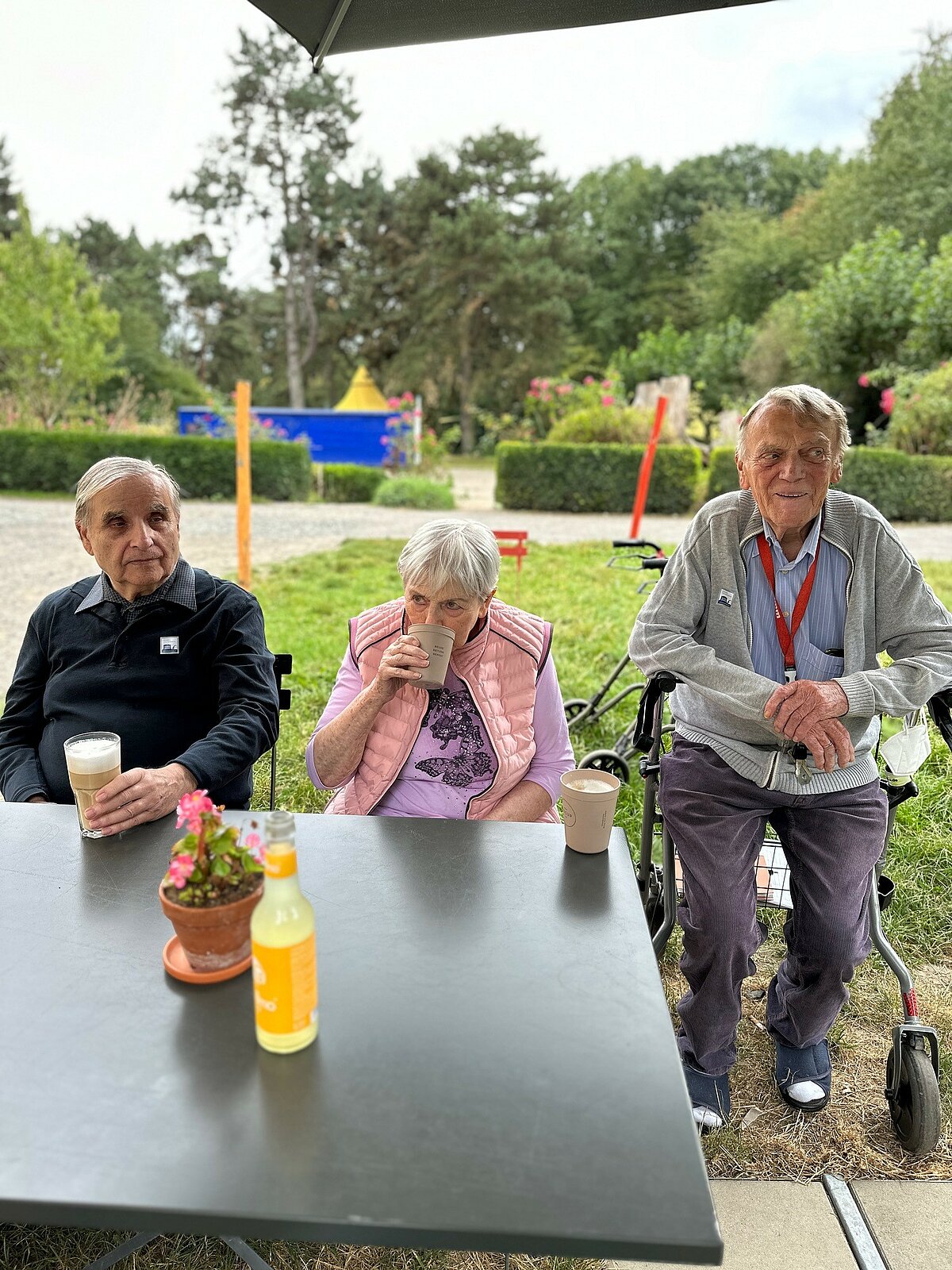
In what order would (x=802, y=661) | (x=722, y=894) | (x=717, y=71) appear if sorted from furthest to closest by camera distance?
(x=717, y=71) < (x=802, y=661) < (x=722, y=894)

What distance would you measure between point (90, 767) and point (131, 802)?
110 millimetres

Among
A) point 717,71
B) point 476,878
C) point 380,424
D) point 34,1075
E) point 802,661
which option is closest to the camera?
point 34,1075

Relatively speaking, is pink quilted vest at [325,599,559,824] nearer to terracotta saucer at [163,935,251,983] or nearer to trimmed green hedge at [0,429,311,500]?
terracotta saucer at [163,935,251,983]

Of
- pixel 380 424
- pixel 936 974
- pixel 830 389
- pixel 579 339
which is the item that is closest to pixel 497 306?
pixel 579 339

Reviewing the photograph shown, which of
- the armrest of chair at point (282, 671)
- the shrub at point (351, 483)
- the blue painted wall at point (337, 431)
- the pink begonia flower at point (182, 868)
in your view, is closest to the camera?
the pink begonia flower at point (182, 868)

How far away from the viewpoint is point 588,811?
158 cm

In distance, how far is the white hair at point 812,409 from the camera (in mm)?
2168

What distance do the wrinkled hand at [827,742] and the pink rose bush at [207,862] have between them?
1306mm

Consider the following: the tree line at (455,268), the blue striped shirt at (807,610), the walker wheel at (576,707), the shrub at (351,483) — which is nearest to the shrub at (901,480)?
the tree line at (455,268)

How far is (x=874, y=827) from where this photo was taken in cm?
208

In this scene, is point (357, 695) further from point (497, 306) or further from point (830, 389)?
point (497, 306)

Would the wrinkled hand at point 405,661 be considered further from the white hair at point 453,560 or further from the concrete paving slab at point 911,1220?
the concrete paving slab at point 911,1220

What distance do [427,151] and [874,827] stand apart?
Result: 30.1 m

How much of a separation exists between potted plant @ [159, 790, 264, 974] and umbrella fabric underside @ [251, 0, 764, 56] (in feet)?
5.86
